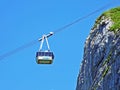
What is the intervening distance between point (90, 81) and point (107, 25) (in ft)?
16.3

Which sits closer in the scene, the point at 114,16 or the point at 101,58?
the point at 101,58

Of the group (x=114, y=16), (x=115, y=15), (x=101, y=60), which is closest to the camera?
(x=101, y=60)

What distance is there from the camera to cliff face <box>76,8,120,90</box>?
53219mm

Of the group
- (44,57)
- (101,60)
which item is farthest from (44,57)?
(101,60)

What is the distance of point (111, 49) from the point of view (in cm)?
5584

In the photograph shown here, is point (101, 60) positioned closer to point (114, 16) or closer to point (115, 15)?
point (114, 16)

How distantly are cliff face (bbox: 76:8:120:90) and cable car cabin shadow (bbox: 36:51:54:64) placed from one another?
1408cm

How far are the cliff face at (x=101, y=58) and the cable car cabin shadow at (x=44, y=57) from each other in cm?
1408

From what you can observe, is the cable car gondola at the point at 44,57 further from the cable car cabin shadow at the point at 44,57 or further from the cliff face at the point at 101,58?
the cliff face at the point at 101,58

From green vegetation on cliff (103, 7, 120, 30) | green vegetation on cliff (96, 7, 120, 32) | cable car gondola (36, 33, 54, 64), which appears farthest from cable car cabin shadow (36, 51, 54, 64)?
green vegetation on cliff (103, 7, 120, 30)

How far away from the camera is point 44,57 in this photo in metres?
37.2

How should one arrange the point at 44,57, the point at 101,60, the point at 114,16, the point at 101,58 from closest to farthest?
the point at 44,57, the point at 101,60, the point at 101,58, the point at 114,16

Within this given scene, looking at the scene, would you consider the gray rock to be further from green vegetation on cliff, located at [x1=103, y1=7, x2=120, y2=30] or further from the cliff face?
green vegetation on cliff, located at [x1=103, y1=7, x2=120, y2=30]

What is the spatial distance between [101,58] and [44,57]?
72.2ft
